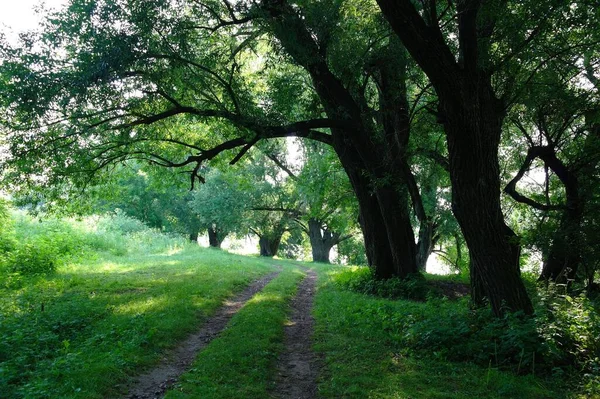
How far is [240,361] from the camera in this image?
272 inches

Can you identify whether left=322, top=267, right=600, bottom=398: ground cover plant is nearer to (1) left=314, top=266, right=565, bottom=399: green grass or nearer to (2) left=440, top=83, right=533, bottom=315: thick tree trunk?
(1) left=314, top=266, right=565, bottom=399: green grass

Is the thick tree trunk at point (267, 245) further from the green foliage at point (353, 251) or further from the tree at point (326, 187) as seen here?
the tree at point (326, 187)

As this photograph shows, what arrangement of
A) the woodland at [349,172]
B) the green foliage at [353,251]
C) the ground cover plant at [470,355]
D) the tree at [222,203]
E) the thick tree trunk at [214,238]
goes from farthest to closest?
1. the green foliage at [353,251]
2. the thick tree trunk at [214,238]
3. the tree at [222,203]
4. the woodland at [349,172]
5. the ground cover plant at [470,355]

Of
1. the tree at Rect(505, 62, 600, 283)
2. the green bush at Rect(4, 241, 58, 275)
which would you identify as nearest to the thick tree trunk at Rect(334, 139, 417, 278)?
the tree at Rect(505, 62, 600, 283)

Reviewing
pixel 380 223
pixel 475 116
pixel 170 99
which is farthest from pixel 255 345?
pixel 380 223

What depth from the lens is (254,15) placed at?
10336mm

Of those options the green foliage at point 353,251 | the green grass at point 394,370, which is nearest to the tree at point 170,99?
the green grass at point 394,370

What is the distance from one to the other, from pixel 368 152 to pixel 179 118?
6.84 m

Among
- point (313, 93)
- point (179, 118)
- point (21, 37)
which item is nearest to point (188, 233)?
point (179, 118)

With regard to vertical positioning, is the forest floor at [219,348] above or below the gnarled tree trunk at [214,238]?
below

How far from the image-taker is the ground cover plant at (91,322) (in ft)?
19.7

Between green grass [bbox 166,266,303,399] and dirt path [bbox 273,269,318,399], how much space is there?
17 centimetres

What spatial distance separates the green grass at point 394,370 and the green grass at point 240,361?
870mm

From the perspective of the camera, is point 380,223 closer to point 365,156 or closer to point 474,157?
point 365,156
